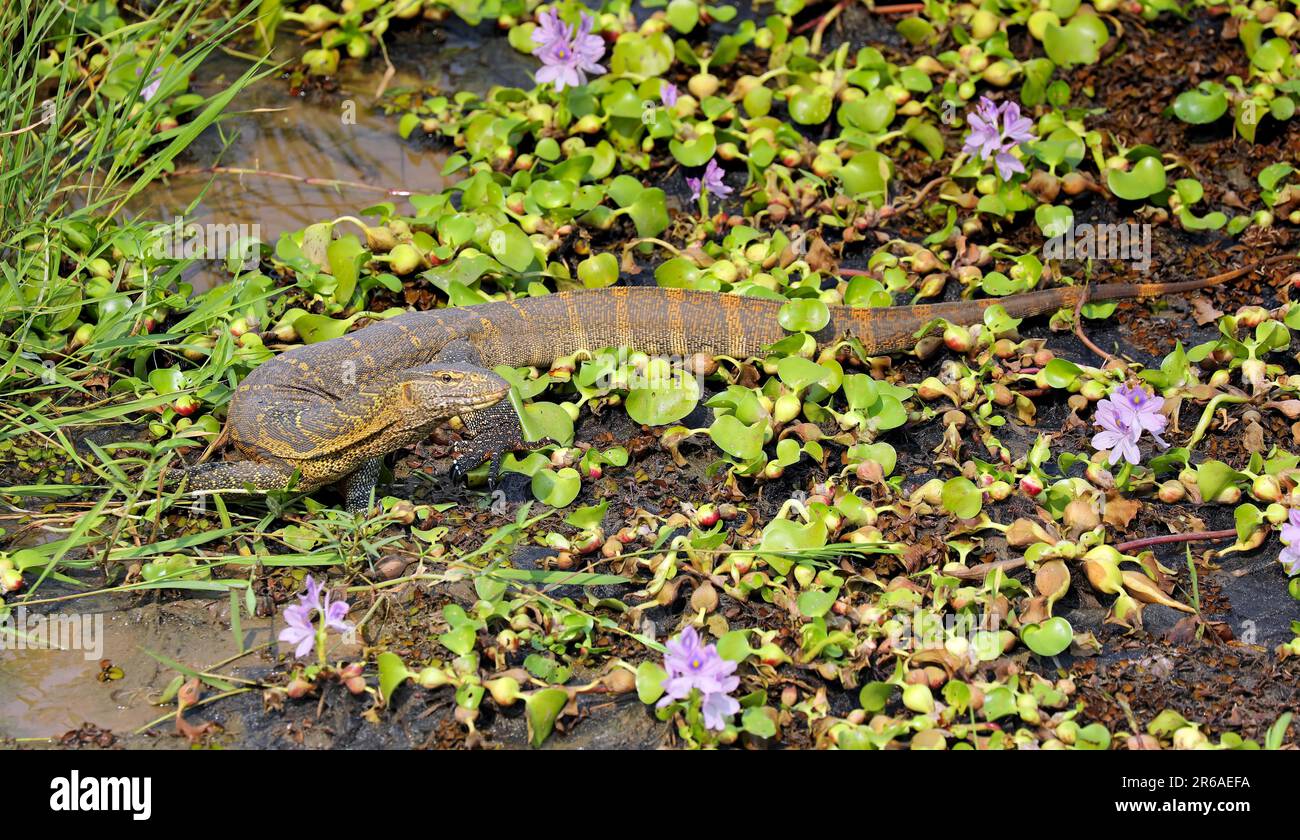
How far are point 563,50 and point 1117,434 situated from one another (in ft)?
12.8

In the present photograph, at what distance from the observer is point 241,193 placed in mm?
7383

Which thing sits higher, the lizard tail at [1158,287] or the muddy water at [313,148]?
the muddy water at [313,148]

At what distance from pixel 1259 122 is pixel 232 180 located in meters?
6.22

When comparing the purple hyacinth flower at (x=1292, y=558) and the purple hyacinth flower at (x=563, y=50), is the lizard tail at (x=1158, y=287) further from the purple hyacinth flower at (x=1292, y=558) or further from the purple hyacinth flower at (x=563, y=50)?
the purple hyacinth flower at (x=563, y=50)

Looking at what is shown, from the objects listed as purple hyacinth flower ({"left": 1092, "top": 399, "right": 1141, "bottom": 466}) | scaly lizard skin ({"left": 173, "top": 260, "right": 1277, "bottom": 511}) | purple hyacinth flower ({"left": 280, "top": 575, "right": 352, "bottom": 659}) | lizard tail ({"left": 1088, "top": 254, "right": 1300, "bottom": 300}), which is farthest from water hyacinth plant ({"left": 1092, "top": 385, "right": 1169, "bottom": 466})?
purple hyacinth flower ({"left": 280, "top": 575, "right": 352, "bottom": 659})

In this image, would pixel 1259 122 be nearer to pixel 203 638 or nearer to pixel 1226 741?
pixel 1226 741

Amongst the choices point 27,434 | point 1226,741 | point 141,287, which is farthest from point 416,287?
point 1226,741

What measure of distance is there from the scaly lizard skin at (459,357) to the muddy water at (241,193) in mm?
768

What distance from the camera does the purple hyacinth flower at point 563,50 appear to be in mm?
7199

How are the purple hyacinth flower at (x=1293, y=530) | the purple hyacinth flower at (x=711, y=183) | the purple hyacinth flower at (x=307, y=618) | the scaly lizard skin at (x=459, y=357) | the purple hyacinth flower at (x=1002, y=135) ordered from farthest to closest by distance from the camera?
the purple hyacinth flower at (x=711, y=183), the purple hyacinth flower at (x=1002, y=135), the scaly lizard skin at (x=459, y=357), the purple hyacinth flower at (x=1293, y=530), the purple hyacinth flower at (x=307, y=618)

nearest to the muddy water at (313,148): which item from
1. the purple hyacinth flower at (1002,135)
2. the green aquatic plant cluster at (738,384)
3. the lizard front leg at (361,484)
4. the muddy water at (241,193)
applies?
the muddy water at (241,193)

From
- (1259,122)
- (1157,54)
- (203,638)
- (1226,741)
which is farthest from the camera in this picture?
(1157,54)

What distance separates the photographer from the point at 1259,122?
7359mm

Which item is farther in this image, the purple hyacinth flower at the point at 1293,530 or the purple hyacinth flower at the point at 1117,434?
the purple hyacinth flower at the point at 1117,434
